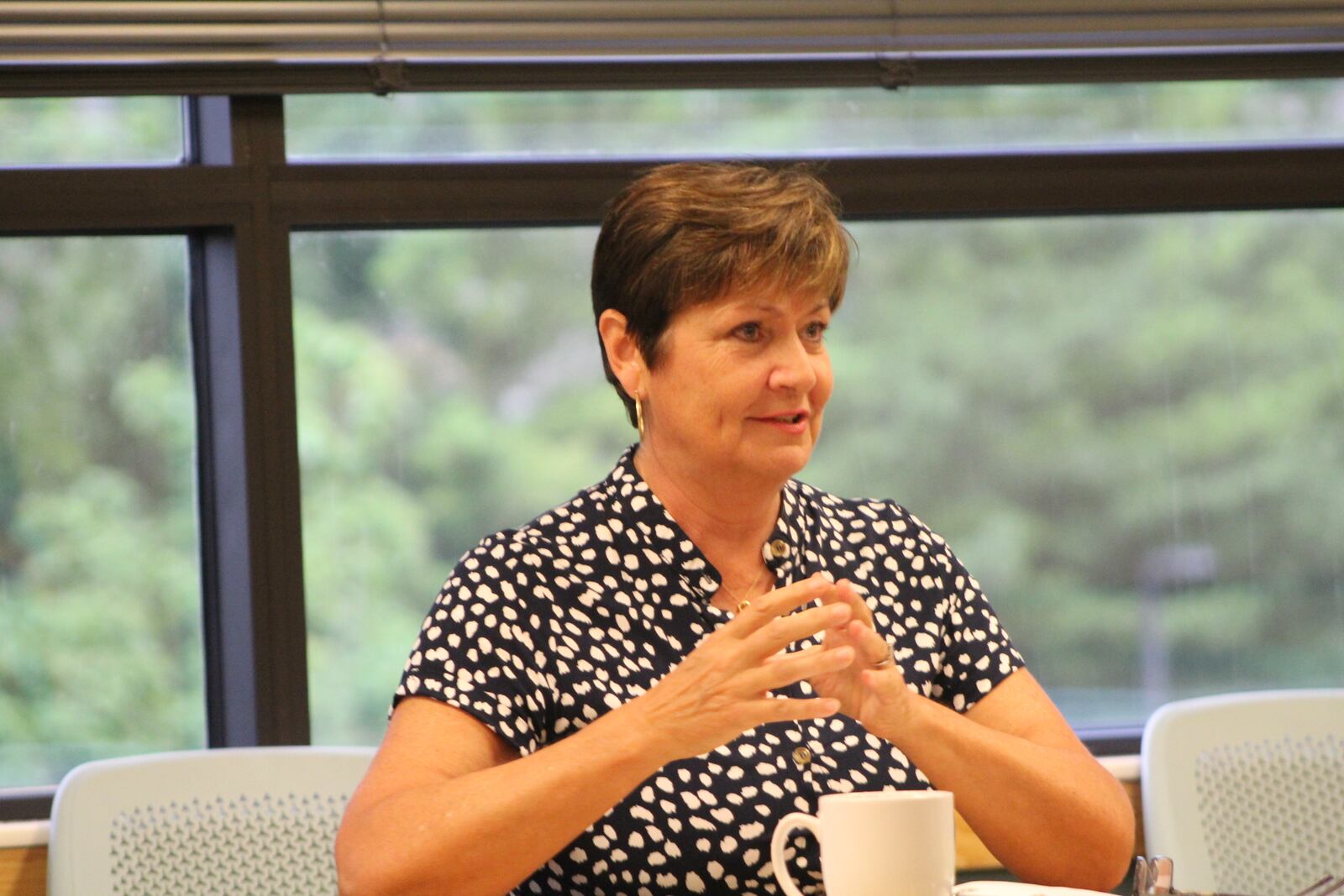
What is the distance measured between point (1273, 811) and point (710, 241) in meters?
1.17

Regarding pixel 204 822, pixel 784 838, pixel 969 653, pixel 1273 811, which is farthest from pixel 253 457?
pixel 1273 811

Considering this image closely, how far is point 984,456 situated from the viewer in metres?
2.73

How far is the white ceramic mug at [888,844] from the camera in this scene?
116cm

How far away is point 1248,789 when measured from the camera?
2.07 meters

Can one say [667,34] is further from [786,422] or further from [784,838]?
[784,838]

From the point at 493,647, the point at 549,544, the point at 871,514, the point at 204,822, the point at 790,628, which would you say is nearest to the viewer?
the point at 790,628

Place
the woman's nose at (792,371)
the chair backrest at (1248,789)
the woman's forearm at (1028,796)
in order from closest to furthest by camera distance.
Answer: the woman's forearm at (1028,796)
the woman's nose at (792,371)
the chair backrest at (1248,789)

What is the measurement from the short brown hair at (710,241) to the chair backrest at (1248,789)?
845 millimetres

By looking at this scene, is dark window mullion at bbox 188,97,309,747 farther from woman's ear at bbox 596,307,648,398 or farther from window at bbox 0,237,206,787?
woman's ear at bbox 596,307,648,398

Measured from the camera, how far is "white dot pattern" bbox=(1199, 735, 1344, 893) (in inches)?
80.7

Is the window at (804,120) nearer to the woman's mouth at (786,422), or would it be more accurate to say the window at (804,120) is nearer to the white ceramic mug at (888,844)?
the woman's mouth at (786,422)

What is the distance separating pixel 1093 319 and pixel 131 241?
1.65m

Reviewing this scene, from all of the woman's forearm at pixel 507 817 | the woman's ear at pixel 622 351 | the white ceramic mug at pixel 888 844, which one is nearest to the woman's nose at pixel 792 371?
the woman's ear at pixel 622 351

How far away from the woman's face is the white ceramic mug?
0.50 m
